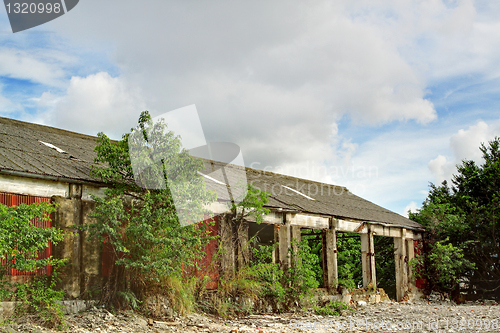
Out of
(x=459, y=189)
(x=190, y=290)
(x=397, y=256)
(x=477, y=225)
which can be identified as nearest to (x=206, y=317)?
(x=190, y=290)

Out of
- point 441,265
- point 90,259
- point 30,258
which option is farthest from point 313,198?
point 30,258

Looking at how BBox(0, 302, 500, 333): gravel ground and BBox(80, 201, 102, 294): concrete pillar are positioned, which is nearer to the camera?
BBox(0, 302, 500, 333): gravel ground

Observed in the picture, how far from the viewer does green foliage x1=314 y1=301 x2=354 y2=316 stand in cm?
1251

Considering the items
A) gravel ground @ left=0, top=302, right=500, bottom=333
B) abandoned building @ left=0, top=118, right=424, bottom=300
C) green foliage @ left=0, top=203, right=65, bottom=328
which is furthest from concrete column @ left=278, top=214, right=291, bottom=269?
green foliage @ left=0, top=203, right=65, bottom=328

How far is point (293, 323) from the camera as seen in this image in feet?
34.1

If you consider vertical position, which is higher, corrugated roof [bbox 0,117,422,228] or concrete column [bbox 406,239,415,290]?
corrugated roof [bbox 0,117,422,228]

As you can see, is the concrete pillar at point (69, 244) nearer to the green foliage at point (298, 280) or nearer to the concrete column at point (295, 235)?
the green foliage at point (298, 280)

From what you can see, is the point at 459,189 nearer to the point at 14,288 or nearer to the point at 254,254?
the point at 254,254

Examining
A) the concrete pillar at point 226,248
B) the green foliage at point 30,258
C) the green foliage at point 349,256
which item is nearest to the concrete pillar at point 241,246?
the concrete pillar at point 226,248

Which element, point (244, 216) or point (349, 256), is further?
point (349, 256)

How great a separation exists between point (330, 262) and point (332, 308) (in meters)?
1.56

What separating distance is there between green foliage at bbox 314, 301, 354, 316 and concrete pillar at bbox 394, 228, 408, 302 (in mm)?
4625

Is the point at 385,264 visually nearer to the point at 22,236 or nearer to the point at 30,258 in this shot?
the point at 30,258

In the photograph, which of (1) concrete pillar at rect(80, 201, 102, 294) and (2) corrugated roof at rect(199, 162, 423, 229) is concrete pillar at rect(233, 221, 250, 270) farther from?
(1) concrete pillar at rect(80, 201, 102, 294)
